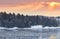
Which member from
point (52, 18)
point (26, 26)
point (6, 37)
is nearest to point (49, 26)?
point (52, 18)

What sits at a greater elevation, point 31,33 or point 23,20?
point 23,20

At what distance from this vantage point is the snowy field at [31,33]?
1.77m

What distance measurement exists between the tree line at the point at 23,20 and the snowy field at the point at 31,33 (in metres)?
0.04

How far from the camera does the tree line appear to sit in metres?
1.77

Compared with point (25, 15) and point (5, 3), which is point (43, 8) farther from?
point (5, 3)

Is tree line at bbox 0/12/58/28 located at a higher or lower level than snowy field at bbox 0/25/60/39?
higher

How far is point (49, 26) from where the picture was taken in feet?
5.94

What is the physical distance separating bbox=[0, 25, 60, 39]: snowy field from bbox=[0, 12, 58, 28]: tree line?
0.04 meters

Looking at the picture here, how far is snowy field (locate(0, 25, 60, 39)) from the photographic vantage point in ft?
5.81

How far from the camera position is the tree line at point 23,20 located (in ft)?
5.82

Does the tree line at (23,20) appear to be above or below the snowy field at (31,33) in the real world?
above

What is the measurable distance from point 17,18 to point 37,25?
0.21 meters

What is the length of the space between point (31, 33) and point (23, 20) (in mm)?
153

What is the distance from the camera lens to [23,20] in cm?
180
